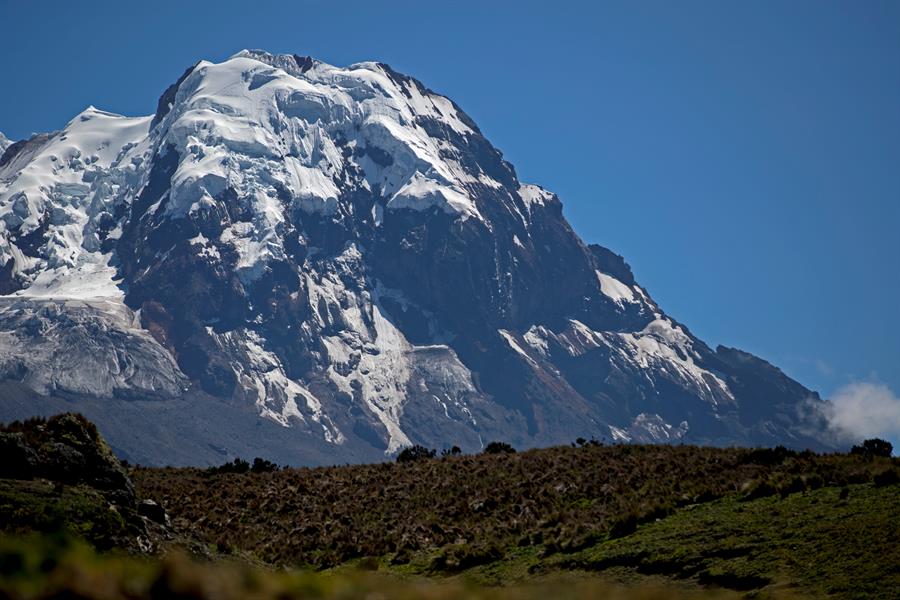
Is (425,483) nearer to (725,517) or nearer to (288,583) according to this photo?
(725,517)

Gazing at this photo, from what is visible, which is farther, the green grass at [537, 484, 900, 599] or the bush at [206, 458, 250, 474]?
the bush at [206, 458, 250, 474]

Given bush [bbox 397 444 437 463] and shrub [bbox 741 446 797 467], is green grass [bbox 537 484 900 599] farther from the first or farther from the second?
bush [bbox 397 444 437 463]

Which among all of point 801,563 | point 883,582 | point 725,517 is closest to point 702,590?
point 801,563

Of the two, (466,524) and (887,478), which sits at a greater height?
(887,478)

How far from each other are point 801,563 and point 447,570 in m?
11.2

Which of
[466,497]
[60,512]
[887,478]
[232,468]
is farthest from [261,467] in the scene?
[60,512]

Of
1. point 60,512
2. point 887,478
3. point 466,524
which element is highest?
point 887,478

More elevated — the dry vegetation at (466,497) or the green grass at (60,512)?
the dry vegetation at (466,497)

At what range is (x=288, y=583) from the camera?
884 centimetres

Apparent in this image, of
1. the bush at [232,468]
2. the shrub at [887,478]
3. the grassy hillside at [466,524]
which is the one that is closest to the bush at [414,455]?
the grassy hillside at [466,524]

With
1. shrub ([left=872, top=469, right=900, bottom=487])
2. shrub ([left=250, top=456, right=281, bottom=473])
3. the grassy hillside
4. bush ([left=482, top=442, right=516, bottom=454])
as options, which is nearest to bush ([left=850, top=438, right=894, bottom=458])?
the grassy hillside

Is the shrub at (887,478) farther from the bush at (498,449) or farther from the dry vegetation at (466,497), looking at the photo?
the bush at (498,449)

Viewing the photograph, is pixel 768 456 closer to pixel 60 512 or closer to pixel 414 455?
pixel 414 455

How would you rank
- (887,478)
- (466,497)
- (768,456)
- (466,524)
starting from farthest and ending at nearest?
(768,456)
(466,497)
(466,524)
(887,478)
